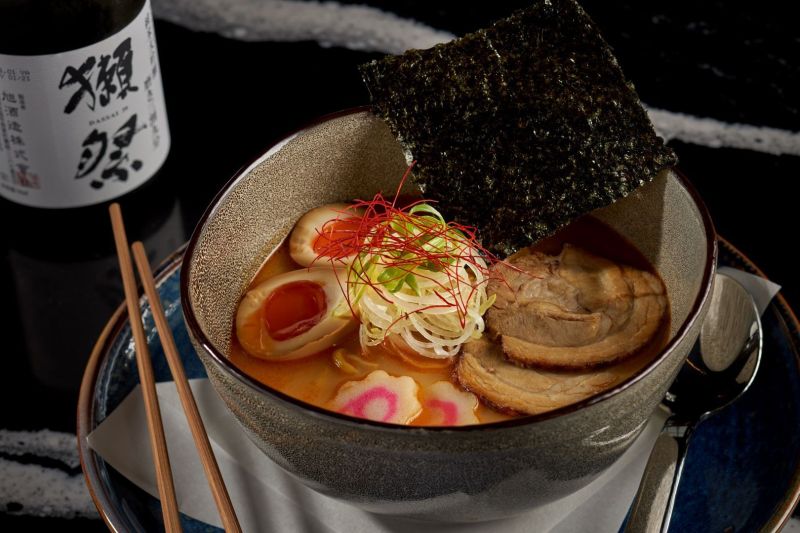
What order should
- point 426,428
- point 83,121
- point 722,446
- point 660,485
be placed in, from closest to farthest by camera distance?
point 426,428
point 660,485
point 722,446
point 83,121

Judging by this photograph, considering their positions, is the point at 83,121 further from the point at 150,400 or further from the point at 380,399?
the point at 380,399

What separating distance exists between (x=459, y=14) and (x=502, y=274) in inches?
37.9

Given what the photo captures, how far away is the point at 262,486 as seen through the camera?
4.08ft

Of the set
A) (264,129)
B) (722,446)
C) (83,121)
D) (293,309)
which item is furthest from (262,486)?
(264,129)

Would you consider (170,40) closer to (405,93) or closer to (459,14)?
(459,14)

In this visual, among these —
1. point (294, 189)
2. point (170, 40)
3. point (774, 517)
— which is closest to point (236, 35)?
point (170, 40)

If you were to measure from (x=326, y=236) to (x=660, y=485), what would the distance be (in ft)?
1.86

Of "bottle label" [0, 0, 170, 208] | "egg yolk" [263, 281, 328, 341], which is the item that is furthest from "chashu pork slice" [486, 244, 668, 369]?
"bottle label" [0, 0, 170, 208]

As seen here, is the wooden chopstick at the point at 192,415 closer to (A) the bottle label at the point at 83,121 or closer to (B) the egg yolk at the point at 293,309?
(B) the egg yolk at the point at 293,309

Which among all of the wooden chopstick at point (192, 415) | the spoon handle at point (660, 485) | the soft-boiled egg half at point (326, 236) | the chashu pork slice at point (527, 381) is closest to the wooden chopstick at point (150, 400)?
the wooden chopstick at point (192, 415)

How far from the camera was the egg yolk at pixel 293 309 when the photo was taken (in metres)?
1.30

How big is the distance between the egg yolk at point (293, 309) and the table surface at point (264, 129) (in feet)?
1.29

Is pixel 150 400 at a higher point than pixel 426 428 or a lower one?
lower

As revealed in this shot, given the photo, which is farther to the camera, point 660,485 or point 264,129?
point 264,129
